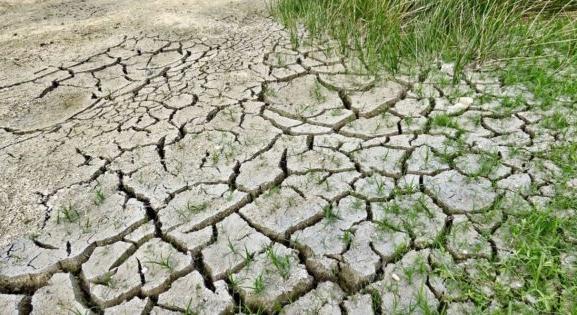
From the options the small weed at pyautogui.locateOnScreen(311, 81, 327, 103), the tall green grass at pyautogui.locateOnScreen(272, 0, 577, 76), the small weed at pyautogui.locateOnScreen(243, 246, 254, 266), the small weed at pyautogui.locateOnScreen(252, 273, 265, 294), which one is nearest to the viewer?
the small weed at pyautogui.locateOnScreen(252, 273, 265, 294)

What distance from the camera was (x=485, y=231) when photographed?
1.84 metres

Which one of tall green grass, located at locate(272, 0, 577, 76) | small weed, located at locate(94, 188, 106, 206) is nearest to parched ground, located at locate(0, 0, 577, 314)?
small weed, located at locate(94, 188, 106, 206)

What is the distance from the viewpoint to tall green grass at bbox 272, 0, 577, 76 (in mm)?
3084

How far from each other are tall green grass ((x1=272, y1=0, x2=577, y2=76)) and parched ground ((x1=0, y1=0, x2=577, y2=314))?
0.19 meters

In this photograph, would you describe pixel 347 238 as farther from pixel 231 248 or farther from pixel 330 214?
pixel 231 248

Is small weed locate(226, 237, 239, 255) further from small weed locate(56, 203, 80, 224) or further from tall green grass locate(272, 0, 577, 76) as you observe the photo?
tall green grass locate(272, 0, 577, 76)

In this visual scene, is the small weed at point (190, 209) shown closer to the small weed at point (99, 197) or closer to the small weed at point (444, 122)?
the small weed at point (99, 197)

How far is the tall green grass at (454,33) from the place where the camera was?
121 inches

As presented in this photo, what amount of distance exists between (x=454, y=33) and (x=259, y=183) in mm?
1803

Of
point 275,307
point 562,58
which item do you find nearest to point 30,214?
point 275,307

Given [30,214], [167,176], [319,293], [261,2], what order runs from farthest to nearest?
[261,2]
[167,176]
[30,214]
[319,293]

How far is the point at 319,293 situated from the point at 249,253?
0.31 m

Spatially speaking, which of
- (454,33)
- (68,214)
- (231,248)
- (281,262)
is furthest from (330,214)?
(454,33)

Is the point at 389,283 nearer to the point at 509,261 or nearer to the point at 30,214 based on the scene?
the point at 509,261
